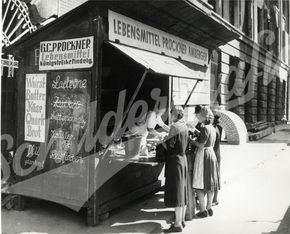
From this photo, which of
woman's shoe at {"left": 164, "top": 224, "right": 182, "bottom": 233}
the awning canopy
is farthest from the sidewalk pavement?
the awning canopy

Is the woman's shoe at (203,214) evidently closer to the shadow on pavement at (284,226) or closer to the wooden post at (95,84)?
the shadow on pavement at (284,226)

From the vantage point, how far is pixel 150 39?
23.4 feet

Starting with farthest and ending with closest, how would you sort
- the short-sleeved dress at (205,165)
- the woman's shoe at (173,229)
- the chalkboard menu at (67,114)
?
the short-sleeved dress at (205,165)
the chalkboard menu at (67,114)
the woman's shoe at (173,229)

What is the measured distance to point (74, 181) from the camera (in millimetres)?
5523

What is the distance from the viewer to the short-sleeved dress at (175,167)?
17.5 feet

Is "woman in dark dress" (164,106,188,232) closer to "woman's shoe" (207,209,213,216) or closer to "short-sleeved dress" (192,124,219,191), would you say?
"short-sleeved dress" (192,124,219,191)

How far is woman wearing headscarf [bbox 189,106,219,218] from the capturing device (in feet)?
19.4

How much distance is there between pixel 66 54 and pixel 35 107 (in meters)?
1.03

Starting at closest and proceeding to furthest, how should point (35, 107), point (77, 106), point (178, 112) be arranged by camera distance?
point (178, 112), point (77, 106), point (35, 107)

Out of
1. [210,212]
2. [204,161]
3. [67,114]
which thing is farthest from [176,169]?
[67,114]

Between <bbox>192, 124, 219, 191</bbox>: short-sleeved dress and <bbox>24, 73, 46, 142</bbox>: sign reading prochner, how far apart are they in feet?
8.22

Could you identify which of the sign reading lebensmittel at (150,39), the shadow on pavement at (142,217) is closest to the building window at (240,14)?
the sign reading lebensmittel at (150,39)

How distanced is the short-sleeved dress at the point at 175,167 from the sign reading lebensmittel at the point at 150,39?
174 centimetres

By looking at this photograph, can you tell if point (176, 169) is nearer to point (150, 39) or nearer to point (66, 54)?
point (66, 54)
